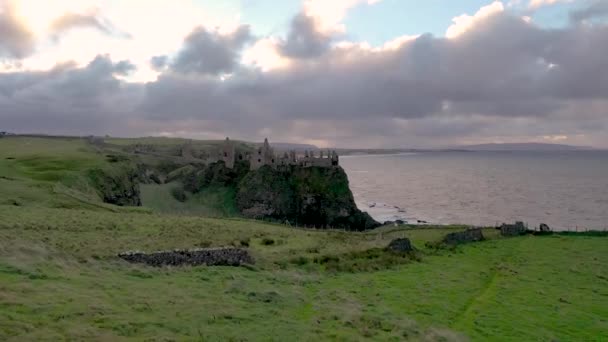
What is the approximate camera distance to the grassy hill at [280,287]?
19.0 meters

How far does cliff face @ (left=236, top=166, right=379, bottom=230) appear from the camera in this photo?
104 metres

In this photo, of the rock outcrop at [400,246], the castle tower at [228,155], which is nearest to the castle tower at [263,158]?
the castle tower at [228,155]

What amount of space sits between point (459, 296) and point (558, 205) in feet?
Result: 396

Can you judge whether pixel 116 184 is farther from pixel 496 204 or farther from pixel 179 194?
pixel 496 204

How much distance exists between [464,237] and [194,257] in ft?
101

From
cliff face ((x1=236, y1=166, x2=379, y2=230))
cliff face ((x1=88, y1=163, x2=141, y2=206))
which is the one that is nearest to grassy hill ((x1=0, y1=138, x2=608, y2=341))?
cliff face ((x1=88, y1=163, x2=141, y2=206))

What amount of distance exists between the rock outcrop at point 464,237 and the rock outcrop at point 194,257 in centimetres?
2383

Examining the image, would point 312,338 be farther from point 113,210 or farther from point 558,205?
point 558,205

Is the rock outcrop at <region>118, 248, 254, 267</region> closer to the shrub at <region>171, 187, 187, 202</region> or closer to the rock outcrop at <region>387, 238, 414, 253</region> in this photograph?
the rock outcrop at <region>387, 238, 414, 253</region>

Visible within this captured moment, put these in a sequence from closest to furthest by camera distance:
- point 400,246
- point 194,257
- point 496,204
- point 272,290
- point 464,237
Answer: point 272,290
point 194,257
point 400,246
point 464,237
point 496,204

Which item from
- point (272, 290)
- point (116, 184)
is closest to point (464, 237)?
point (272, 290)

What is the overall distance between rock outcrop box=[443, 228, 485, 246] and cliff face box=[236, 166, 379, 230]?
50.3 meters

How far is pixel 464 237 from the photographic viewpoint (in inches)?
1954

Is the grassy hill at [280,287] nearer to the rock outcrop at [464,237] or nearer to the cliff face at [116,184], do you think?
the rock outcrop at [464,237]
